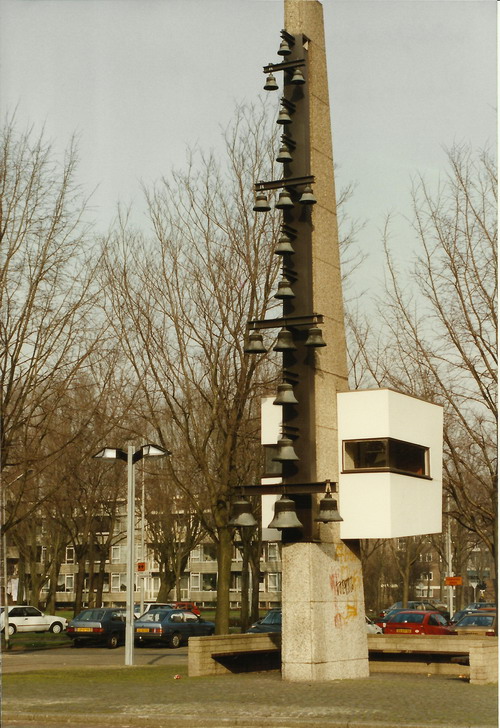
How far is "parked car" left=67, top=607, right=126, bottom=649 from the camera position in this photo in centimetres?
3897

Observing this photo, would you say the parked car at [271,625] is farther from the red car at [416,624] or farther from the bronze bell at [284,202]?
the bronze bell at [284,202]

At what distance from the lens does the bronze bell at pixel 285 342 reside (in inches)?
760

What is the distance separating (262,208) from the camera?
20.0 meters

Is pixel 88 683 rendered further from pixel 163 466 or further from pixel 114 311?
pixel 163 466

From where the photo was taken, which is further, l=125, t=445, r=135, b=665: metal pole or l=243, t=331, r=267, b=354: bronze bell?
l=125, t=445, r=135, b=665: metal pole

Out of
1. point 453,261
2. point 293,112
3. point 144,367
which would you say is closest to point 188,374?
point 144,367

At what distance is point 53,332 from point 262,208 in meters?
7.34

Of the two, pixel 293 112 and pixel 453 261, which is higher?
pixel 293 112

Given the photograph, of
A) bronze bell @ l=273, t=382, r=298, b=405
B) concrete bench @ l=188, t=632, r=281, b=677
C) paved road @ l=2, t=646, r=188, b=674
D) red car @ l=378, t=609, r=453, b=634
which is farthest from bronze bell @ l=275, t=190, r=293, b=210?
red car @ l=378, t=609, r=453, b=634

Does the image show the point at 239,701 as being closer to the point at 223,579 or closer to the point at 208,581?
the point at 223,579

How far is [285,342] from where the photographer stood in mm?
19375

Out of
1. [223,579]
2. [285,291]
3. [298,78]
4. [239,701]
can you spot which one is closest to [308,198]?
[285,291]

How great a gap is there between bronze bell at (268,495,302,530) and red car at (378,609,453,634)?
17508 mm

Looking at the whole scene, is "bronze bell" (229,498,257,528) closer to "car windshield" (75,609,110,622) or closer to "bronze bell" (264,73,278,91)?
"bronze bell" (264,73,278,91)
